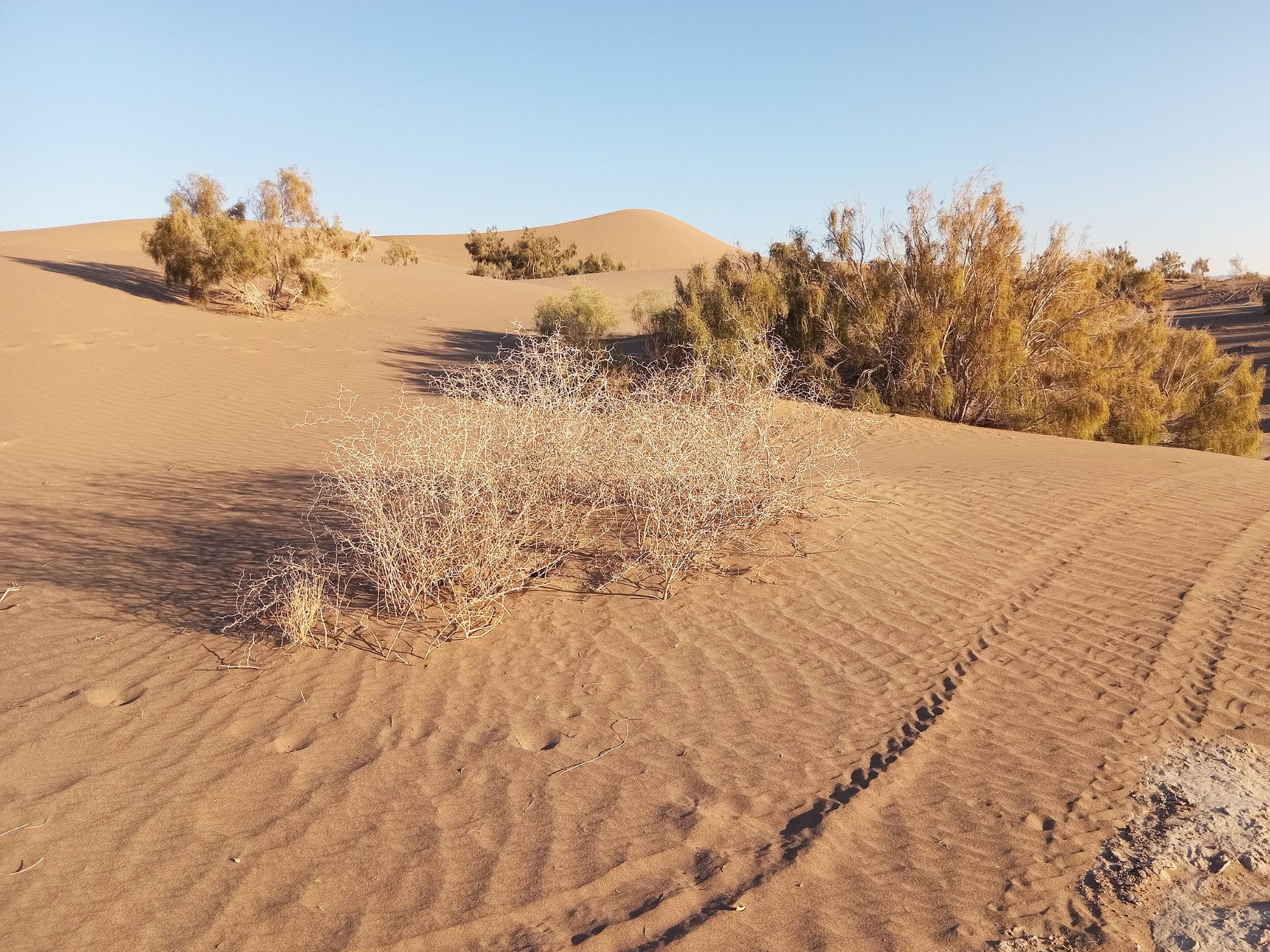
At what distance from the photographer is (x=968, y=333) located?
1277cm

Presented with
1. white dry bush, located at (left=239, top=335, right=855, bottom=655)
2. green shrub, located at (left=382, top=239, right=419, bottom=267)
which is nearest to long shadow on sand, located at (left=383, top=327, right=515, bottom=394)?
white dry bush, located at (left=239, top=335, right=855, bottom=655)

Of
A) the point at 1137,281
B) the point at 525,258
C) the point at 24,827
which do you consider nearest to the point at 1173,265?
the point at 1137,281

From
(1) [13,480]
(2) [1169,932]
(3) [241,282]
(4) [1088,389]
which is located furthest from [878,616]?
(3) [241,282]

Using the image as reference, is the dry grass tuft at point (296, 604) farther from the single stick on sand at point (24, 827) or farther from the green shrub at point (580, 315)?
the green shrub at point (580, 315)

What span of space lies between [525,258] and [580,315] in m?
33.4

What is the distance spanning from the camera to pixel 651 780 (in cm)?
367

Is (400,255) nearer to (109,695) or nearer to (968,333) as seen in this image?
(968,333)

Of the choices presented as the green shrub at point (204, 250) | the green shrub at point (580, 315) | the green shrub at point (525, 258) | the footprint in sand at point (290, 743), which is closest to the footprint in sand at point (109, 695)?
the footprint in sand at point (290, 743)

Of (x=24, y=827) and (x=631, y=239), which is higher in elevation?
(x=631, y=239)

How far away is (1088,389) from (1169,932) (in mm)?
11719

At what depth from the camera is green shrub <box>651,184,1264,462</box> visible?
12.7 m

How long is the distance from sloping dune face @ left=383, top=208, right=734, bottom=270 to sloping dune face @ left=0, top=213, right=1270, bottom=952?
227ft

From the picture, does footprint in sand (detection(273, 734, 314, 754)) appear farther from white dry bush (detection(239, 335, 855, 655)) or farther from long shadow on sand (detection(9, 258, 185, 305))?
long shadow on sand (detection(9, 258, 185, 305))

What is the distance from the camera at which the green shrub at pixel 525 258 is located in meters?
48.3
